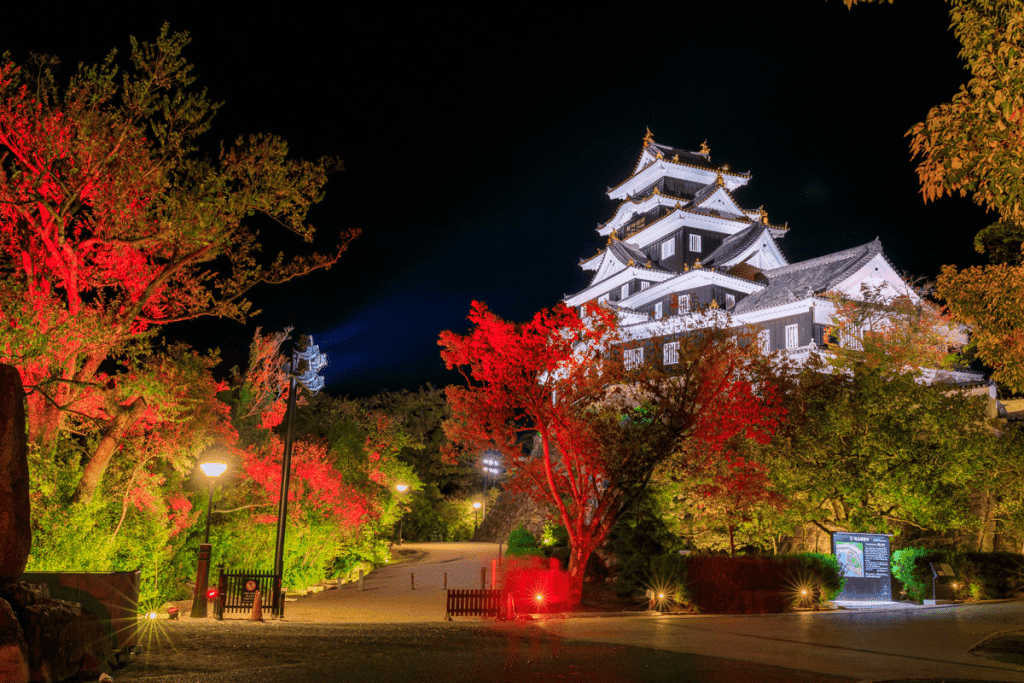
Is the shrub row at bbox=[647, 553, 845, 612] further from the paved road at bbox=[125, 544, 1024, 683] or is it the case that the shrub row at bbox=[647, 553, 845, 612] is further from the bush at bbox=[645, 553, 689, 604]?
the paved road at bbox=[125, 544, 1024, 683]

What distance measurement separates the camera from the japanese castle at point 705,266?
133ft

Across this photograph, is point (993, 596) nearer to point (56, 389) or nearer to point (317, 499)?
point (317, 499)

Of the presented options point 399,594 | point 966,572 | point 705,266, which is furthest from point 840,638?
point 705,266

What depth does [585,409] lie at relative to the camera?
20.1 m

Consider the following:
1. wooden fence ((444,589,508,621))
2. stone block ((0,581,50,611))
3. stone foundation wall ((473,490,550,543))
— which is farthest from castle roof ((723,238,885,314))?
stone block ((0,581,50,611))

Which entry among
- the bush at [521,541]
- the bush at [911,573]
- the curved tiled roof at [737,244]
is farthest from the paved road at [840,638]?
the curved tiled roof at [737,244]

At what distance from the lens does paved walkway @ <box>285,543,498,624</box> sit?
52.8ft

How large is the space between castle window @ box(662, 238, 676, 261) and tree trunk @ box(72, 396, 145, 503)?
4271 centimetres

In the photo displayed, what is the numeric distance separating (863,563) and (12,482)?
71.9 feet

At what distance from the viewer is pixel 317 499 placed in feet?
71.9

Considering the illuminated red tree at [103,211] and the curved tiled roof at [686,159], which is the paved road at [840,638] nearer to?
the illuminated red tree at [103,211]

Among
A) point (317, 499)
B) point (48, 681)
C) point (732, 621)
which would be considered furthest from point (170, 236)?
point (732, 621)

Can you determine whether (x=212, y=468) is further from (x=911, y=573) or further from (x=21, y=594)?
(x=911, y=573)

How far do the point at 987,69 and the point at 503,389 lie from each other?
47.7ft
